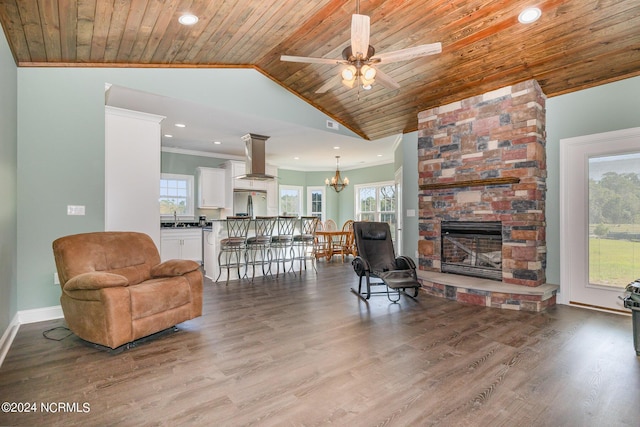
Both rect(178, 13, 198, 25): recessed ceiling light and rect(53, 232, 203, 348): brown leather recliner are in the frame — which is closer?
rect(53, 232, 203, 348): brown leather recliner

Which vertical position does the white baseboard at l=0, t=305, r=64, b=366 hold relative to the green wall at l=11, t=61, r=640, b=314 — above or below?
below

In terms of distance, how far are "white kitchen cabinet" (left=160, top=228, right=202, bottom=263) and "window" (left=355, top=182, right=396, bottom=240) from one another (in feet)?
16.3

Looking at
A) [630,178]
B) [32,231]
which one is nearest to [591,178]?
[630,178]

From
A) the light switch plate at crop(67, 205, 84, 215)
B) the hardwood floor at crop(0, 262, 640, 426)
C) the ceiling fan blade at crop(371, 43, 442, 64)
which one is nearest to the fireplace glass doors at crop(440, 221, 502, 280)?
the hardwood floor at crop(0, 262, 640, 426)

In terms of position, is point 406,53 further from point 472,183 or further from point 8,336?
point 8,336

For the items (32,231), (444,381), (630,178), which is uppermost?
(630,178)

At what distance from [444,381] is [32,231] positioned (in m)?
4.23

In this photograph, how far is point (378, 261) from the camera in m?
4.77

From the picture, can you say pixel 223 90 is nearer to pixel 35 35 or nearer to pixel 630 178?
pixel 35 35

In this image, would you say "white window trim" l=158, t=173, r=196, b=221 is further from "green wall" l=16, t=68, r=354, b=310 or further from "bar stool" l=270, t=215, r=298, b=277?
"green wall" l=16, t=68, r=354, b=310

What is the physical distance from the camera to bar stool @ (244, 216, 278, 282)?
5.68m

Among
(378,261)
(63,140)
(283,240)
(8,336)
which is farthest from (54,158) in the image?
(378,261)

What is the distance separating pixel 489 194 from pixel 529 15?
6.86 ft

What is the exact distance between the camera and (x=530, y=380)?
2186 mm
